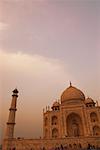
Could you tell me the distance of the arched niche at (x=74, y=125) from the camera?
1817 centimetres

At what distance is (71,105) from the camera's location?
1853cm

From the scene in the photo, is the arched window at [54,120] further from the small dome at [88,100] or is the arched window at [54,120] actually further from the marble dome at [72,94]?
the small dome at [88,100]

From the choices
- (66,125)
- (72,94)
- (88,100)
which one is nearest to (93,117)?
(88,100)

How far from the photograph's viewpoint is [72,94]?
19.7 m

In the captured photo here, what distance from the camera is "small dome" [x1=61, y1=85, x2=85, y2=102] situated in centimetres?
1938

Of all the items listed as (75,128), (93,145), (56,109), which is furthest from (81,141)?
(56,109)

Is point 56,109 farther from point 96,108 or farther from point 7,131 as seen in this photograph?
point 7,131

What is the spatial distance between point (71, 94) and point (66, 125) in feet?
12.0

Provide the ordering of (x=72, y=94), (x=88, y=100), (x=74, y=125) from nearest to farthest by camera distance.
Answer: (x=74, y=125) → (x=88, y=100) → (x=72, y=94)

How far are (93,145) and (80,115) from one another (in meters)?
4.10

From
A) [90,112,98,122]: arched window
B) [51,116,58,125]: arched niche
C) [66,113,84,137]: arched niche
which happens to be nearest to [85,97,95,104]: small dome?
[90,112,98,122]: arched window

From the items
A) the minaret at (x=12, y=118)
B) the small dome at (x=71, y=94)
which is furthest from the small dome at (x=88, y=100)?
the minaret at (x=12, y=118)

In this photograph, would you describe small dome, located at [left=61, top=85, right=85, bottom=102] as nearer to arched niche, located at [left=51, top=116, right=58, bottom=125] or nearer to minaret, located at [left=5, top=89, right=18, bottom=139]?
arched niche, located at [left=51, top=116, right=58, bottom=125]

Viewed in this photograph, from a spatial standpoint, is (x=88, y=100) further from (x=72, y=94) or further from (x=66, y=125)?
(x=66, y=125)
